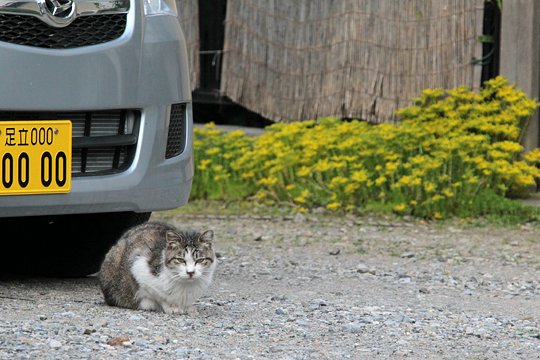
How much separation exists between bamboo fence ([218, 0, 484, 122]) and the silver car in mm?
4439

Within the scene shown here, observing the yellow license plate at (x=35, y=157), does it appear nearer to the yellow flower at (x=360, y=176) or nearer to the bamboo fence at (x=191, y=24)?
the yellow flower at (x=360, y=176)

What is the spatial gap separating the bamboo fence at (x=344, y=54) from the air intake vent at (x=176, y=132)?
4.47m

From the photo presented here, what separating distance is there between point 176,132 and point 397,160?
12.4 ft

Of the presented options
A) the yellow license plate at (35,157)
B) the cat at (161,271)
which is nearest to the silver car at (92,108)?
the yellow license plate at (35,157)

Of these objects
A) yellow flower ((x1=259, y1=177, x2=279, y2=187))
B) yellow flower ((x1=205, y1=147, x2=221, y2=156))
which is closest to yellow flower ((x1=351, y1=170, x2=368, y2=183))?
yellow flower ((x1=259, y1=177, x2=279, y2=187))

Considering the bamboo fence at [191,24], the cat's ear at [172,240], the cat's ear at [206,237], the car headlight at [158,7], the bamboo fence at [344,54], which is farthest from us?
the bamboo fence at [191,24]

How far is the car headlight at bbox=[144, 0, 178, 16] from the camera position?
5.72 m

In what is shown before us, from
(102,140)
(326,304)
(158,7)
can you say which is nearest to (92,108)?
(102,140)

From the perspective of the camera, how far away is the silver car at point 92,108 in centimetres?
520

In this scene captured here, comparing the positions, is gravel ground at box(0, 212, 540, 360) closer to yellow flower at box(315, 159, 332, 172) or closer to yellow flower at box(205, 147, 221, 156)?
yellow flower at box(315, 159, 332, 172)

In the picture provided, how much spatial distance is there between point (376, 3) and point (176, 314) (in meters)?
5.46

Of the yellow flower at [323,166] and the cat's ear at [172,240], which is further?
the yellow flower at [323,166]

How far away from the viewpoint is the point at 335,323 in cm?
530

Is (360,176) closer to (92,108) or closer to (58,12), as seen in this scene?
(92,108)
